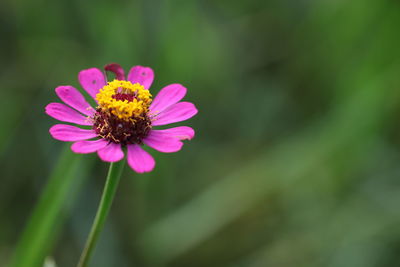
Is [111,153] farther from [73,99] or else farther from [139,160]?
[73,99]

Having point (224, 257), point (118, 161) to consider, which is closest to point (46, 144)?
point (224, 257)

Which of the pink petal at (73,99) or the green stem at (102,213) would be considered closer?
the green stem at (102,213)

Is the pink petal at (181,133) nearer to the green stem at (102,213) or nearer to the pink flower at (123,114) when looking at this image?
the pink flower at (123,114)

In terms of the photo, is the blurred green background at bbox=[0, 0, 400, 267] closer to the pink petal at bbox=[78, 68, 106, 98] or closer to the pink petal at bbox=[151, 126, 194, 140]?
the pink petal at bbox=[78, 68, 106, 98]

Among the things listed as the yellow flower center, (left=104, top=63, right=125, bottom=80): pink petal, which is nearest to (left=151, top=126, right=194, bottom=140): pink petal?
the yellow flower center

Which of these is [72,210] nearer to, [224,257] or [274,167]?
[224,257]

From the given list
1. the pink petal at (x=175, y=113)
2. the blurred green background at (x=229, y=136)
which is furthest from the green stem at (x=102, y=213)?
the blurred green background at (x=229, y=136)
